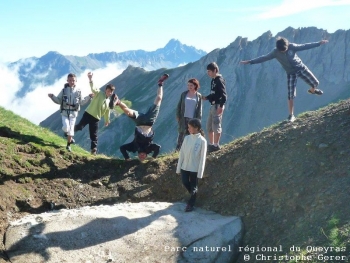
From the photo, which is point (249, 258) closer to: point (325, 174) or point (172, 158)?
point (325, 174)

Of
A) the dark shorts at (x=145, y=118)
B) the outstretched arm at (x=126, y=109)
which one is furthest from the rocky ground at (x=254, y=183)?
the outstretched arm at (x=126, y=109)

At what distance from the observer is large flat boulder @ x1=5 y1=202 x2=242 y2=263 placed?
8312mm

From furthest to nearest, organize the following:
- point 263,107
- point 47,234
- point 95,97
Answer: point 263,107, point 95,97, point 47,234

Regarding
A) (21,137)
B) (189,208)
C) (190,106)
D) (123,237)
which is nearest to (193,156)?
(189,208)

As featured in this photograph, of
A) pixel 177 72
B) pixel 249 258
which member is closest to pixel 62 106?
pixel 249 258

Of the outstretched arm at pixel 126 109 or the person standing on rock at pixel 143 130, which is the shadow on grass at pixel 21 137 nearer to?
the person standing on rock at pixel 143 130

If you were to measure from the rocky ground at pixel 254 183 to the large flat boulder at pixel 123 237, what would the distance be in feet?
1.67

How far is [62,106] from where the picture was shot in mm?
12727

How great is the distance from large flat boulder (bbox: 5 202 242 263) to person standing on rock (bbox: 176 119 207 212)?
797 mm

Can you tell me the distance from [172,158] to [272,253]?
5265mm

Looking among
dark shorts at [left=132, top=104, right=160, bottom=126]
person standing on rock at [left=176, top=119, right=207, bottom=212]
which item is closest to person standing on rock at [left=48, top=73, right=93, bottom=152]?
dark shorts at [left=132, top=104, right=160, bottom=126]

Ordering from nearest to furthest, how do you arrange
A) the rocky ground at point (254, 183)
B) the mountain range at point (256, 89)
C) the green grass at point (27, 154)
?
the rocky ground at point (254, 183), the green grass at point (27, 154), the mountain range at point (256, 89)

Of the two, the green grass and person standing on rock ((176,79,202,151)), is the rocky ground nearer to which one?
the green grass

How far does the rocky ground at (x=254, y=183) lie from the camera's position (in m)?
8.55
